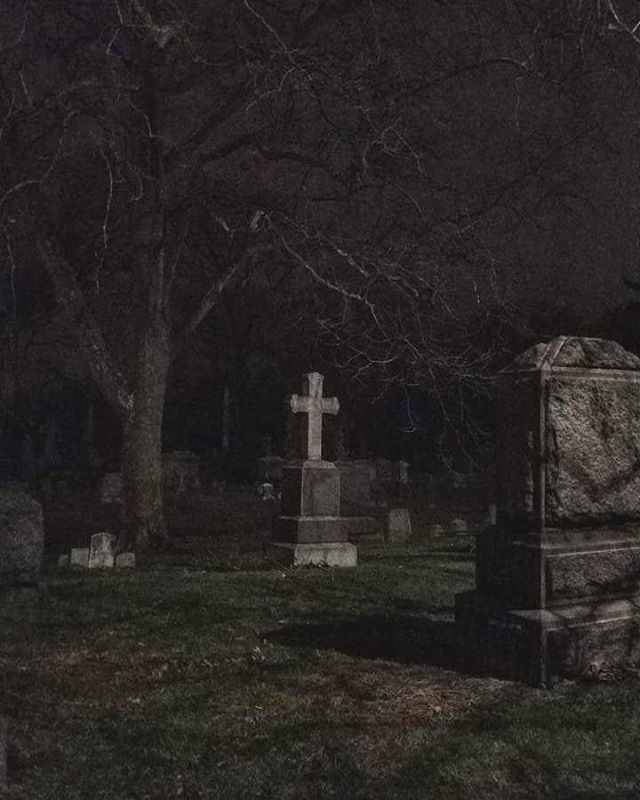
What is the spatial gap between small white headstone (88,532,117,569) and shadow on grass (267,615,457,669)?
19.0ft

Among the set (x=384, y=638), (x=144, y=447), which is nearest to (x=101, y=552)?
(x=144, y=447)

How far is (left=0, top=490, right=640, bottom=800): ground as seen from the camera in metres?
4.46

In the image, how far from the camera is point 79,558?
13086 millimetres

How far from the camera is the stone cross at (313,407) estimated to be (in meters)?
14.1

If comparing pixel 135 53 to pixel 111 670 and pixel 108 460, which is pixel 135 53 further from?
pixel 108 460

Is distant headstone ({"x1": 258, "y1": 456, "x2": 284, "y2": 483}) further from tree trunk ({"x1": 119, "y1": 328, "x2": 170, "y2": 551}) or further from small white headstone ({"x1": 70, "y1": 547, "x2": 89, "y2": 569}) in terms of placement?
small white headstone ({"x1": 70, "y1": 547, "x2": 89, "y2": 569})

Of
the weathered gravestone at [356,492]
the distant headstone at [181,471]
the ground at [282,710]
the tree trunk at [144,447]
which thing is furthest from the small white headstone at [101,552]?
the distant headstone at [181,471]

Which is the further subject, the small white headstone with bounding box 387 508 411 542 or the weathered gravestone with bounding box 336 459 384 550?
the weathered gravestone with bounding box 336 459 384 550

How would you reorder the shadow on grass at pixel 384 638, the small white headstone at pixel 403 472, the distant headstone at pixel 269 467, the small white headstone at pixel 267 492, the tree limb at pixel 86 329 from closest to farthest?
the shadow on grass at pixel 384 638, the tree limb at pixel 86 329, the small white headstone at pixel 267 492, the distant headstone at pixel 269 467, the small white headstone at pixel 403 472

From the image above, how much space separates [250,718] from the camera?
534 cm

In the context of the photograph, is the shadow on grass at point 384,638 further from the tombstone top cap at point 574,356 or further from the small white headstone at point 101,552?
the small white headstone at point 101,552

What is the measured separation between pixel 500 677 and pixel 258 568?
682 centimetres

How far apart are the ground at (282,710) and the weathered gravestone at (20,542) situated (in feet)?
2.81

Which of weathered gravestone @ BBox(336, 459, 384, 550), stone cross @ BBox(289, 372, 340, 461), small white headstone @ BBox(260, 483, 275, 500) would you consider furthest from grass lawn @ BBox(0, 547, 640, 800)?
small white headstone @ BBox(260, 483, 275, 500)
